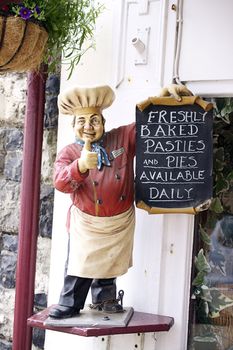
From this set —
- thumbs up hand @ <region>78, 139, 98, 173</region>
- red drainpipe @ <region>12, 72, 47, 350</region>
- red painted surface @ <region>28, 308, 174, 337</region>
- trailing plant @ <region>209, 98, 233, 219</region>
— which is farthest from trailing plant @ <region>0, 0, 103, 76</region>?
red painted surface @ <region>28, 308, 174, 337</region>

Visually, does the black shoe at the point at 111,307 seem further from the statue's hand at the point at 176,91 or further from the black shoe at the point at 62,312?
the statue's hand at the point at 176,91

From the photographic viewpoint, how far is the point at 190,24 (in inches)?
→ 111

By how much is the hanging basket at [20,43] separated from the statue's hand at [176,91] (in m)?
0.50

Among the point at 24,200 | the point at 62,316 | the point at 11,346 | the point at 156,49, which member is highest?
the point at 156,49

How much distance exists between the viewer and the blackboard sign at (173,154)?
2678 millimetres

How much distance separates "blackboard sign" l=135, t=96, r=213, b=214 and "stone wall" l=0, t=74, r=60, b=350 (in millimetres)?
604

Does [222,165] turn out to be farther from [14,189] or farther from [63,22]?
[14,189]

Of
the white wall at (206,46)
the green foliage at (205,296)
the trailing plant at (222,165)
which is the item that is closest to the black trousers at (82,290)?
the green foliage at (205,296)

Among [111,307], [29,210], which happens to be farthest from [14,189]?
[111,307]

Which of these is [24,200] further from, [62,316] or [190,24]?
[190,24]

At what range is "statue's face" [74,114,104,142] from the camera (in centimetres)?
263

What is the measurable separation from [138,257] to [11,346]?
841 millimetres

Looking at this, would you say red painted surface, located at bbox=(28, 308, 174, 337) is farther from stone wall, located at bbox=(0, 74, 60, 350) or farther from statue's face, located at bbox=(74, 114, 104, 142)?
statue's face, located at bbox=(74, 114, 104, 142)

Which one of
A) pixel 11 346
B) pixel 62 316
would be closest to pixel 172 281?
pixel 62 316
